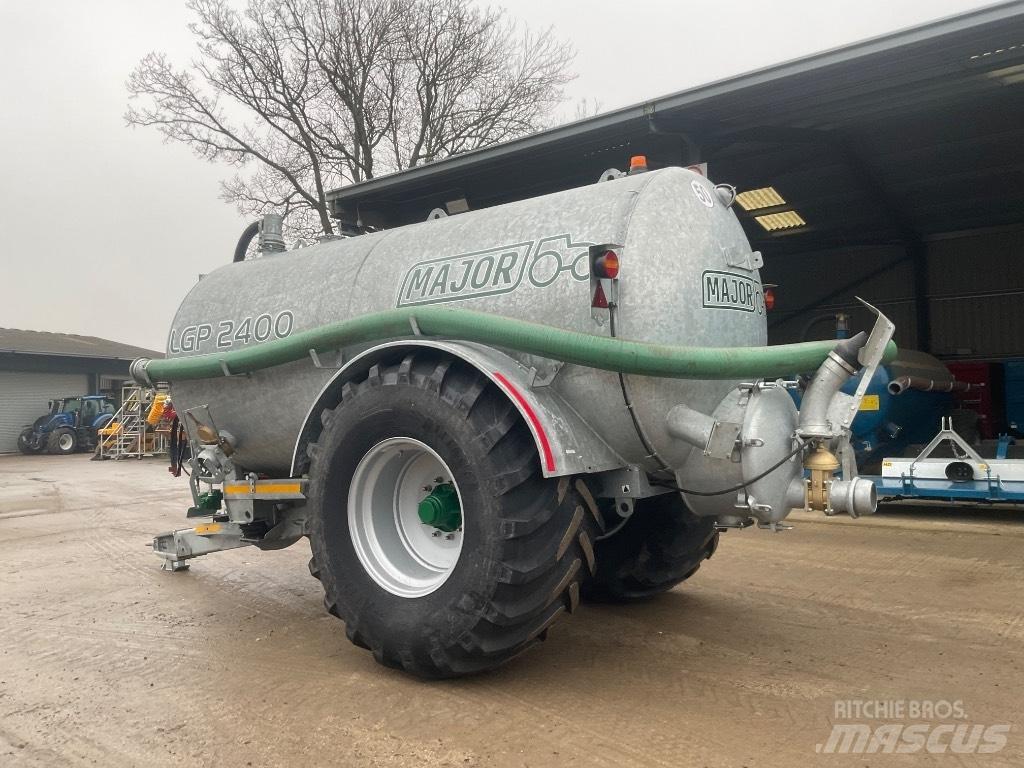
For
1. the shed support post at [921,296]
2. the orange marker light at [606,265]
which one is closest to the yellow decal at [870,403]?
the shed support post at [921,296]

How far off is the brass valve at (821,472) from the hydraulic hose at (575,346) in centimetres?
34

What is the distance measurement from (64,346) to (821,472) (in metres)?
36.8

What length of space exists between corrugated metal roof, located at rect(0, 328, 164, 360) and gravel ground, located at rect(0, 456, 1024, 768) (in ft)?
80.0

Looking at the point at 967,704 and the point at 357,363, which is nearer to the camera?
the point at 967,704

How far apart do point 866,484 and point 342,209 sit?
31.6 feet

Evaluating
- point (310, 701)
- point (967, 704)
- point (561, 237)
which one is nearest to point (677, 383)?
point (561, 237)

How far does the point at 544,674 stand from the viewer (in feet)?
11.7

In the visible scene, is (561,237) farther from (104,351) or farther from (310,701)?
(104,351)

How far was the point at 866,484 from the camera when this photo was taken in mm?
3176

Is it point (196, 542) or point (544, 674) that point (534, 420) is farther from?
point (196, 542)

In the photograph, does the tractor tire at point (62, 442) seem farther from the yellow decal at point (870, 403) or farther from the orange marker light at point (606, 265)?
the orange marker light at point (606, 265)

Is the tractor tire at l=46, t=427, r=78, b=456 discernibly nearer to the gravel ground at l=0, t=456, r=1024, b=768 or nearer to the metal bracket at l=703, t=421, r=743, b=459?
the gravel ground at l=0, t=456, r=1024, b=768

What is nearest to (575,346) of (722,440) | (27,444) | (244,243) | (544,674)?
(722,440)

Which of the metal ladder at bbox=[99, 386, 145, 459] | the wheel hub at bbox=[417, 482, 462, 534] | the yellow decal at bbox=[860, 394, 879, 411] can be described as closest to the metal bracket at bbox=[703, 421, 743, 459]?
the wheel hub at bbox=[417, 482, 462, 534]
